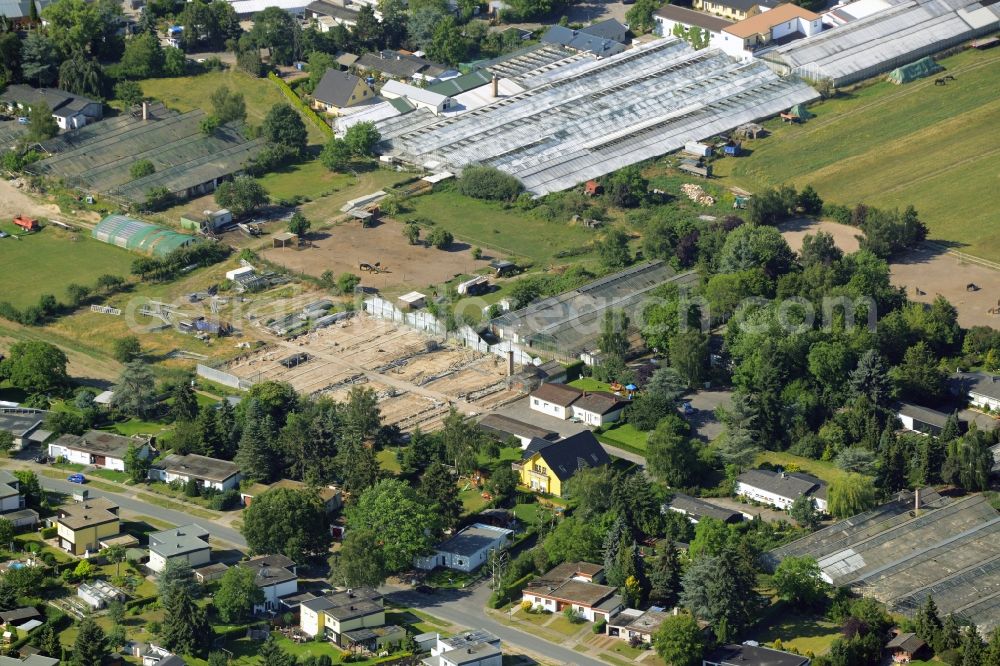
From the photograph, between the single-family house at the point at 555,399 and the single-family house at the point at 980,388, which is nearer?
the single-family house at the point at 980,388

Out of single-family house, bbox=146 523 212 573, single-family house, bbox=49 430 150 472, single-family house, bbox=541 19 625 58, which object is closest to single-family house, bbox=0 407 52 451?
single-family house, bbox=49 430 150 472

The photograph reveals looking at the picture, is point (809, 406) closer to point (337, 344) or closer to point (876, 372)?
point (876, 372)

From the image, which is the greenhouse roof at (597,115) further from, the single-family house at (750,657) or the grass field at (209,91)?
the single-family house at (750,657)

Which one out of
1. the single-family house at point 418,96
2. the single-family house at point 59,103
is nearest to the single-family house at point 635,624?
the single-family house at point 418,96

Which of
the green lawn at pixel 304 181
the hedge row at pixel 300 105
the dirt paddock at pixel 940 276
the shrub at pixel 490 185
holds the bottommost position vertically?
the dirt paddock at pixel 940 276

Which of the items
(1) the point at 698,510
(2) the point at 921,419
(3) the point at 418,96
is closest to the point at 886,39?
(3) the point at 418,96

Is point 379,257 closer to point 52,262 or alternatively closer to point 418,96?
point 52,262
